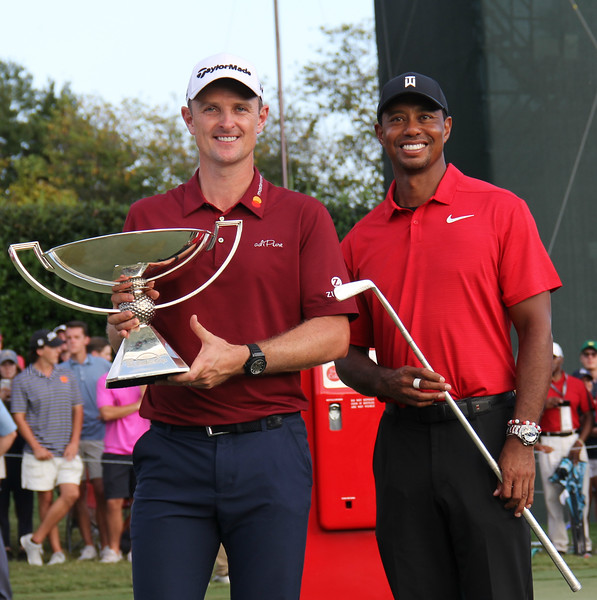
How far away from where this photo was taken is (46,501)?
361 inches

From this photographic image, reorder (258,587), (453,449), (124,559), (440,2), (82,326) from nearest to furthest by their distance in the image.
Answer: (258,587) → (453,449) → (124,559) → (82,326) → (440,2)

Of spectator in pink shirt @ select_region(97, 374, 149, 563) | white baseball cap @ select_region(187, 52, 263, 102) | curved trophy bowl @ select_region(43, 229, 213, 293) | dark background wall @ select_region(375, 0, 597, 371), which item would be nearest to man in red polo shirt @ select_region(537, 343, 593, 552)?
dark background wall @ select_region(375, 0, 597, 371)

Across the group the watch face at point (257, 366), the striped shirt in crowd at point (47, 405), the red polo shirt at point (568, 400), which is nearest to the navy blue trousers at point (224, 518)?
the watch face at point (257, 366)

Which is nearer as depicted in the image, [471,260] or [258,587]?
[258,587]

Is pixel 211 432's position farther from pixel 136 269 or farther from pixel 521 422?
pixel 521 422

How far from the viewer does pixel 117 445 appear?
29.8ft

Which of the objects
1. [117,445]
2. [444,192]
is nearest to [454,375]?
[444,192]

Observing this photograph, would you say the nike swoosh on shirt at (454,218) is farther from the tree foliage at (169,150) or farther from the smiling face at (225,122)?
the tree foliage at (169,150)

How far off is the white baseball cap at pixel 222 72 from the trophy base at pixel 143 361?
2.36 ft

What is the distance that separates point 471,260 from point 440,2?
8184 mm

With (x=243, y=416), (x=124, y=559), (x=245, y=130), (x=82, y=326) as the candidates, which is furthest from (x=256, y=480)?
(x=82, y=326)

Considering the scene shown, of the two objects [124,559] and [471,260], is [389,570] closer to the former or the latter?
[471,260]

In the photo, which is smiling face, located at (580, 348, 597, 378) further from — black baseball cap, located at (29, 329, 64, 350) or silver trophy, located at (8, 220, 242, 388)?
silver trophy, located at (8, 220, 242, 388)

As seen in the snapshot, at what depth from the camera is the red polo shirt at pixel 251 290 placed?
2.75 m
